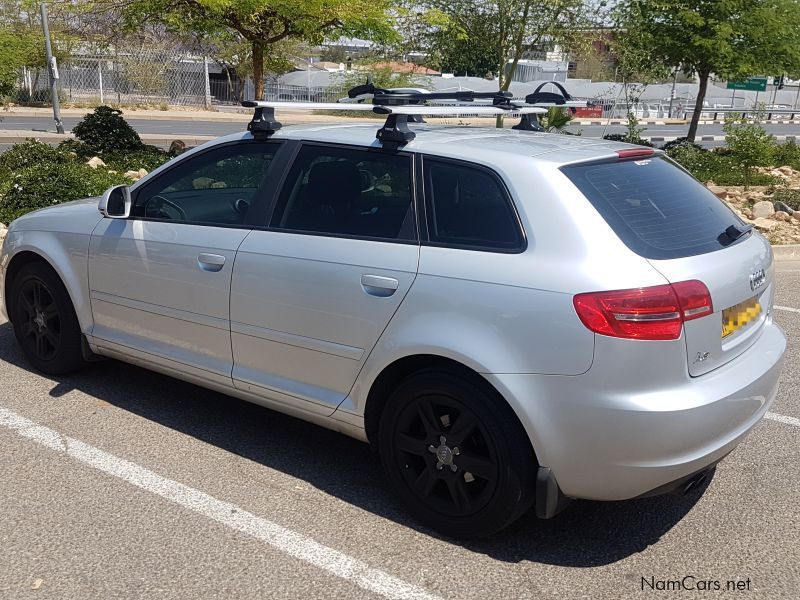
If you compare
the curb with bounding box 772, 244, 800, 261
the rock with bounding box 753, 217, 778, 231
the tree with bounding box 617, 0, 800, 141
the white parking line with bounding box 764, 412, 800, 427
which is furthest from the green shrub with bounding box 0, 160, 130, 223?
the tree with bounding box 617, 0, 800, 141

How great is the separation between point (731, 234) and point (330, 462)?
228cm

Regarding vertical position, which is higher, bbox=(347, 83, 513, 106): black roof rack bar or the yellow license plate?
bbox=(347, 83, 513, 106): black roof rack bar

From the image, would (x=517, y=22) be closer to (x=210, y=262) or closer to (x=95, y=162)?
(x=95, y=162)

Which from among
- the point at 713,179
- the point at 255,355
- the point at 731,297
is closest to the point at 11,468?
the point at 255,355

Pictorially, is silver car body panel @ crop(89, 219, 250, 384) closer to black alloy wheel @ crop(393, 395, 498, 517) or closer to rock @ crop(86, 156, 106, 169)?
black alloy wheel @ crop(393, 395, 498, 517)

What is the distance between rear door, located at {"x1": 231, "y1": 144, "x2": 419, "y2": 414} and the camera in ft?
12.1

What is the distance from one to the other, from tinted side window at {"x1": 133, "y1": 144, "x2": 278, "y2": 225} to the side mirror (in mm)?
71

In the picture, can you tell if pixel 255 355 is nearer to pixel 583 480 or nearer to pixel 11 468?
pixel 11 468

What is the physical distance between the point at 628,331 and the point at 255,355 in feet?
6.29

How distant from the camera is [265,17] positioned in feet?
45.2

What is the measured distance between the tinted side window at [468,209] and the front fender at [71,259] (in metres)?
2.35

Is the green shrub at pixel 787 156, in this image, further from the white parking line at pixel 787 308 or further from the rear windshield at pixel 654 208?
the rear windshield at pixel 654 208

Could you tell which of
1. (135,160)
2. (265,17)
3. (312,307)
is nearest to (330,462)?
(312,307)

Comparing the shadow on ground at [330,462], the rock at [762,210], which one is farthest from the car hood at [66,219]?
the rock at [762,210]
